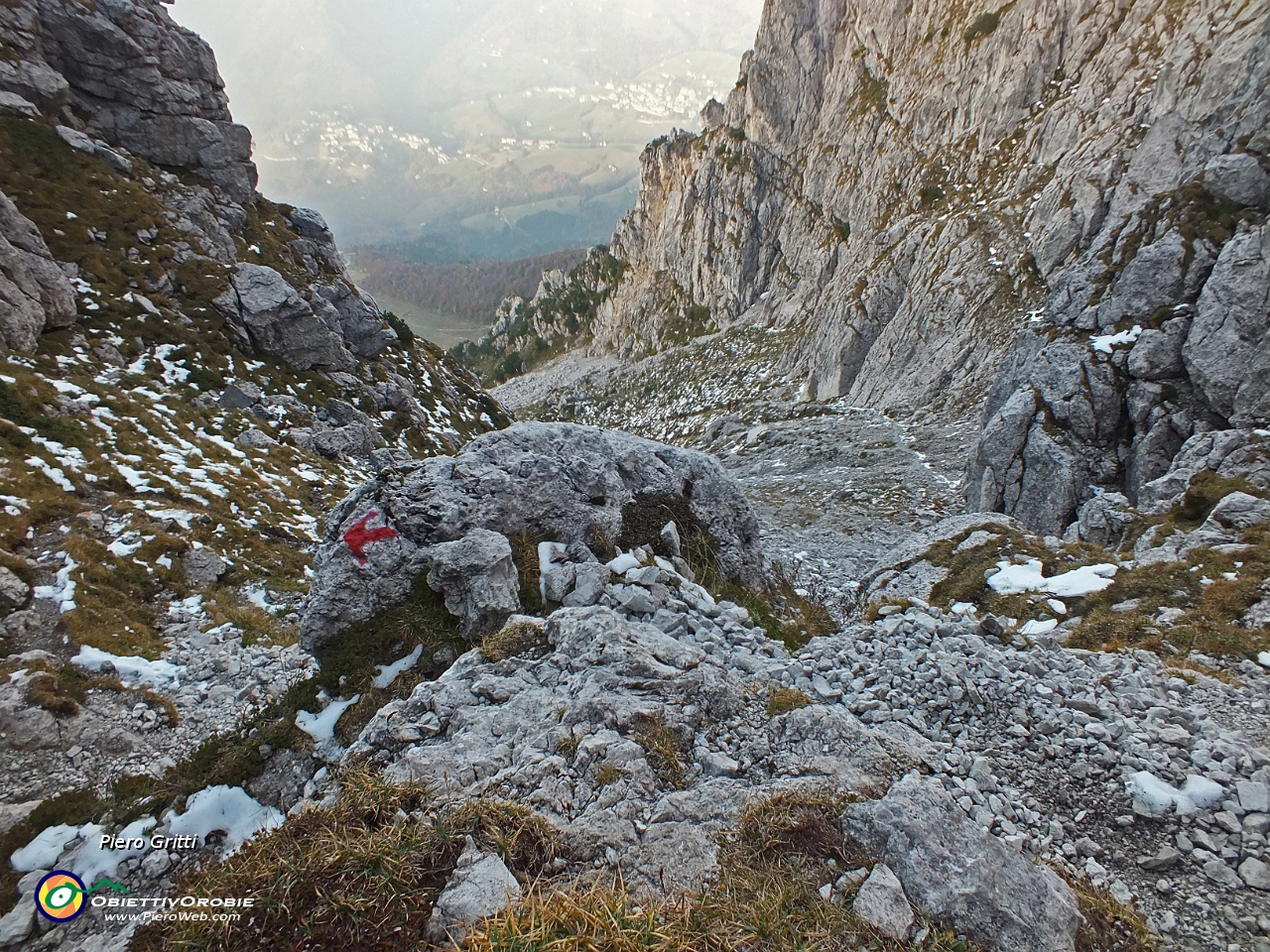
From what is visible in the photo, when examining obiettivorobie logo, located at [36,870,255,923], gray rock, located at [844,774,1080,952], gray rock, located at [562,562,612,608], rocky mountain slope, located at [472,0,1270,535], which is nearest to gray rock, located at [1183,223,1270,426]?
rocky mountain slope, located at [472,0,1270,535]

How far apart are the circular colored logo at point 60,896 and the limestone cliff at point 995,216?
3034 centimetres

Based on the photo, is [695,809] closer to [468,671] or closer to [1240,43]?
[468,671]

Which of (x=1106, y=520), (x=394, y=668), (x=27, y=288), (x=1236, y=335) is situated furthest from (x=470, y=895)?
(x=27, y=288)

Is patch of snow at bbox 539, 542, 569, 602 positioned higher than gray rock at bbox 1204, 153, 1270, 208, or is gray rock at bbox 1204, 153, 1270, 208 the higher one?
gray rock at bbox 1204, 153, 1270, 208

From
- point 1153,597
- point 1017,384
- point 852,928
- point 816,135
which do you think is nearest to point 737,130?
point 816,135

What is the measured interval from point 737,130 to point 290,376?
4230 inches

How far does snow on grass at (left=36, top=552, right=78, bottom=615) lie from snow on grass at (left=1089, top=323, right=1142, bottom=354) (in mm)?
37460

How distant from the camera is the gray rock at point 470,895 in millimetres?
4172

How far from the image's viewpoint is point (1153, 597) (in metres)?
10.9

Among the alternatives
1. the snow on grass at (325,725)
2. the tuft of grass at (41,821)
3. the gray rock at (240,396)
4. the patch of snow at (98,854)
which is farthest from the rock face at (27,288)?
the snow on grass at (325,725)

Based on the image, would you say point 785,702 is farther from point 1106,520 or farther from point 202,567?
point 1106,520

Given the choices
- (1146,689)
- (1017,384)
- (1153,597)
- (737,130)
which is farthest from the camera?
(737,130)

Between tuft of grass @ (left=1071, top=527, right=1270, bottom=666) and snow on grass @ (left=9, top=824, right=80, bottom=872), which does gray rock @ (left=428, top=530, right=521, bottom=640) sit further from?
tuft of grass @ (left=1071, top=527, right=1270, bottom=666)

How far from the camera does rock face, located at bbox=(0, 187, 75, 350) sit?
891 inches
